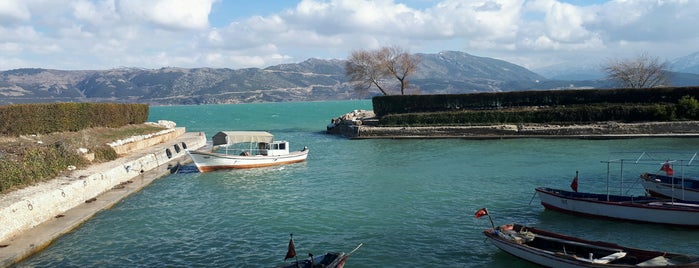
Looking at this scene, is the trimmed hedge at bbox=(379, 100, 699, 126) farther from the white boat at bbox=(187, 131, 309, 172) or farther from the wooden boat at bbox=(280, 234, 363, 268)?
the wooden boat at bbox=(280, 234, 363, 268)

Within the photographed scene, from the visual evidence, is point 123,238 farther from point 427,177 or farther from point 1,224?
point 427,177

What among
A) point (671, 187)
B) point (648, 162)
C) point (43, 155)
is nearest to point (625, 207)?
point (671, 187)

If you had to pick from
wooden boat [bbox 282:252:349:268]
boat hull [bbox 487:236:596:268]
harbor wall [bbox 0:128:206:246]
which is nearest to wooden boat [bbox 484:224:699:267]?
boat hull [bbox 487:236:596:268]

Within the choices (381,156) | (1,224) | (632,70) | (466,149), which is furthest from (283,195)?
(632,70)

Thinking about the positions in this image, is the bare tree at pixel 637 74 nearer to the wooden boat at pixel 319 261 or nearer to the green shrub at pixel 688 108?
the green shrub at pixel 688 108

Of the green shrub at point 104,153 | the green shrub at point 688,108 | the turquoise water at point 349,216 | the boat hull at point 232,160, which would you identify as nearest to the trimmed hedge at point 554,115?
the green shrub at point 688,108

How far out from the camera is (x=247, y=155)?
130ft

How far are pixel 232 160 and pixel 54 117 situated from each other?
14.1 meters

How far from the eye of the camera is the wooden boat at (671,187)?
2322cm

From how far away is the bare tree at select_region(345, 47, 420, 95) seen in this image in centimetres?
7775

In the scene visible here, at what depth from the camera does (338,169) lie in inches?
1463

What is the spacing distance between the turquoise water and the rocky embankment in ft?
43.6

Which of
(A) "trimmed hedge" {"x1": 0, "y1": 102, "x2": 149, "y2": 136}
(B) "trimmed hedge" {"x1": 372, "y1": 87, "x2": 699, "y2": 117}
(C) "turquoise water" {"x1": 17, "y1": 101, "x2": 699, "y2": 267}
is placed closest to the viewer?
(C) "turquoise water" {"x1": 17, "y1": 101, "x2": 699, "y2": 267}

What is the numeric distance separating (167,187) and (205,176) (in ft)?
14.4
